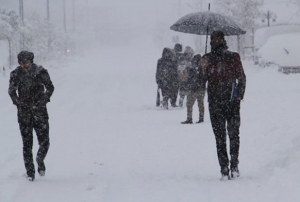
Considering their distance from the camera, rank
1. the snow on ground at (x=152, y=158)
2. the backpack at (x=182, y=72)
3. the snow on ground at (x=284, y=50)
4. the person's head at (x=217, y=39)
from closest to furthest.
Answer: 1. the snow on ground at (x=152, y=158)
2. the person's head at (x=217, y=39)
3. the backpack at (x=182, y=72)
4. the snow on ground at (x=284, y=50)

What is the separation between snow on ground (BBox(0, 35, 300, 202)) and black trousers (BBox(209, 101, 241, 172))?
1.07 feet

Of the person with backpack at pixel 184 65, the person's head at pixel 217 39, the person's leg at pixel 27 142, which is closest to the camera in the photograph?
the person's head at pixel 217 39

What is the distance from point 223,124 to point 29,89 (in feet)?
8.39

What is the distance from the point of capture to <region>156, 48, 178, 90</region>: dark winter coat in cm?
1440

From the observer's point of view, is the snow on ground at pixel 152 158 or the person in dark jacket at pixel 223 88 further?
the person in dark jacket at pixel 223 88

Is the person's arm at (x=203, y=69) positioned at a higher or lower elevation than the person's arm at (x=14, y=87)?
higher

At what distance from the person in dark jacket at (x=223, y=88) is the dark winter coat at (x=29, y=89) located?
210 centimetres

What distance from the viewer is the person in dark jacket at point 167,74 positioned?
1441cm

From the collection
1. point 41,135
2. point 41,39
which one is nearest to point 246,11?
point 41,39

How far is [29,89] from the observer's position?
20.6 feet

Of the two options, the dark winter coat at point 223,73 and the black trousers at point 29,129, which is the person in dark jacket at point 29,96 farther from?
the dark winter coat at point 223,73

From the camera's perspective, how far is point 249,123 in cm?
1090

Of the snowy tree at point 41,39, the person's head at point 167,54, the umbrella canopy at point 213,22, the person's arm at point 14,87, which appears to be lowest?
the snowy tree at point 41,39

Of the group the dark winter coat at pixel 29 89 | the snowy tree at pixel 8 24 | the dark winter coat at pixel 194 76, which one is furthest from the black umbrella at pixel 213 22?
the snowy tree at pixel 8 24
